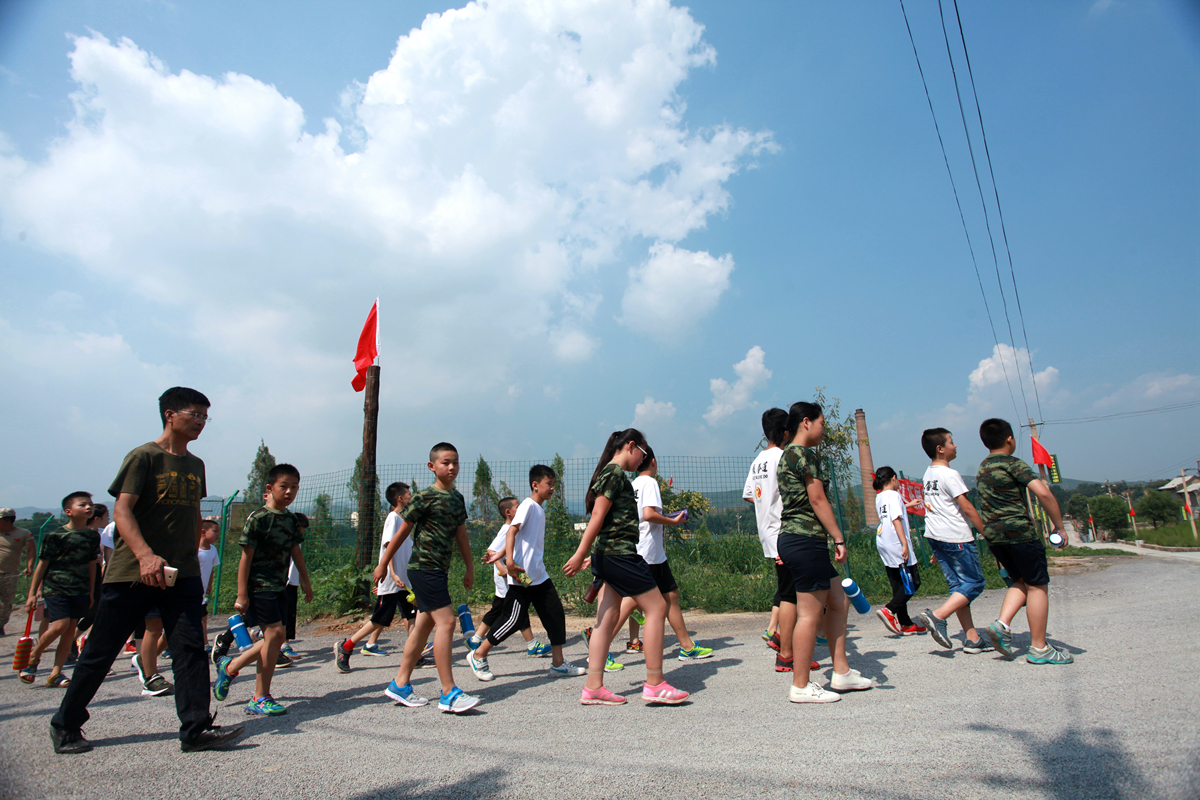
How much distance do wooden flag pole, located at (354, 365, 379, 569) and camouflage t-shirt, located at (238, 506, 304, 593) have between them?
15.6 ft

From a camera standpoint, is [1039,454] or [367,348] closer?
[367,348]

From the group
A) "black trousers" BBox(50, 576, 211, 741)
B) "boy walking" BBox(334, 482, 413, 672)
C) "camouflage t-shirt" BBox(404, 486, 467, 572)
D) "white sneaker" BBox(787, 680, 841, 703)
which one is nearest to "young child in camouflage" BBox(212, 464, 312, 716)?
"black trousers" BBox(50, 576, 211, 741)

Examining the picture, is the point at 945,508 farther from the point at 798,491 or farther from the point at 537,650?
the point at 537,650

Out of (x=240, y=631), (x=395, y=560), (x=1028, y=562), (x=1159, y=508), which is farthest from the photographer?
(x=1159, y=508)

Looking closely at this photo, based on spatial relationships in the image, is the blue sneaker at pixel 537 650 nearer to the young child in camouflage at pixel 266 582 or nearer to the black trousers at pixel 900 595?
the young child in camouflage at pixel 266 582

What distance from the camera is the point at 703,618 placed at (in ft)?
25.0

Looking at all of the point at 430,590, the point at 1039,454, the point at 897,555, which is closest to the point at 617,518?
the point at 430,590

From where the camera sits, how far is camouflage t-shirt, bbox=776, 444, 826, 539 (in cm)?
383

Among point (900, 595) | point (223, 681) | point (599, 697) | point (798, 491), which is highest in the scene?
point (798, 491)

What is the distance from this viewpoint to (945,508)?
528cm

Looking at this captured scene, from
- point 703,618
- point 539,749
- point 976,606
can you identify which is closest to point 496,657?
point 703,618

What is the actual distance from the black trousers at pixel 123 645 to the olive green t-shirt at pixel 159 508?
4.6 inches

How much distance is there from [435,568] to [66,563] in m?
4.07

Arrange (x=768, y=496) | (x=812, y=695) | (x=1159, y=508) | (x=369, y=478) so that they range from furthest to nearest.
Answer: (x=1159, y=508), (x=369, y=478), (x=768, y=496), (x=812, y=695)
